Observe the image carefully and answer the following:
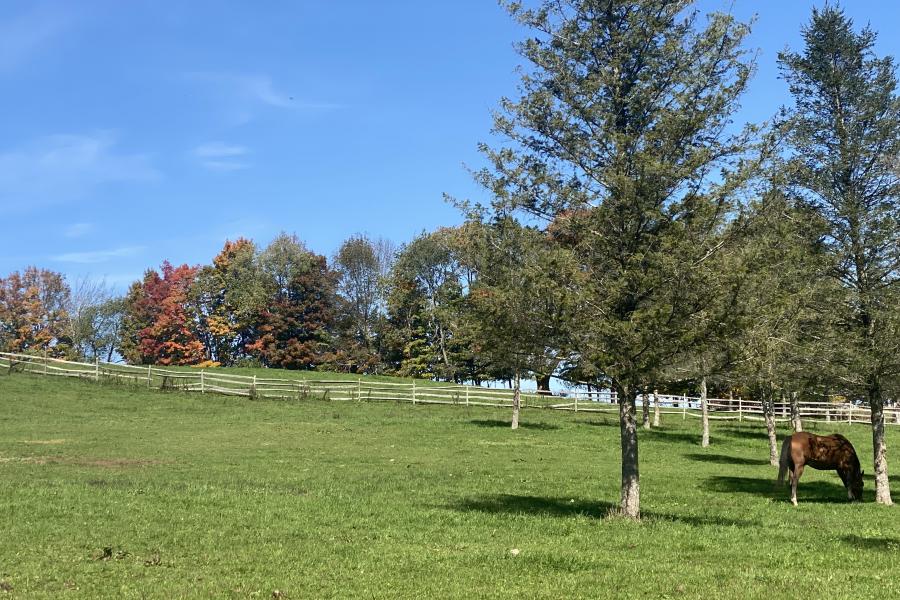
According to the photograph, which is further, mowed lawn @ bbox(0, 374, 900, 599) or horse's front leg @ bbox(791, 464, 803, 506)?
horse's front leg @ bbox(791, 464, 803, 506)

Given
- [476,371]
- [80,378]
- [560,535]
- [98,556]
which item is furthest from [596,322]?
[476,371]

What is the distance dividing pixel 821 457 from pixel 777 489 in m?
1.36

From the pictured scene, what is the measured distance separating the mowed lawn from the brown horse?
892mm

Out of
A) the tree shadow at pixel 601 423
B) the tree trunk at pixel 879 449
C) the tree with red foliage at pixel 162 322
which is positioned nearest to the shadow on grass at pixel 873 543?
the tree trunk at pixel 879 449

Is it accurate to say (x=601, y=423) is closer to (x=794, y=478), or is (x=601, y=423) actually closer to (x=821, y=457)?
(x=821, y=457)

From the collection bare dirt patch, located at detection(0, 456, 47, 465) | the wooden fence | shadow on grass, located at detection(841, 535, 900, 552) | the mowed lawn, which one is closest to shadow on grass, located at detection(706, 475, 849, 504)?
the mowed lawn

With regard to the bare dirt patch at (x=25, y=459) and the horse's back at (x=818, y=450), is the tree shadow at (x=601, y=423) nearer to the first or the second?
the horse's back at (x=818, y=450)

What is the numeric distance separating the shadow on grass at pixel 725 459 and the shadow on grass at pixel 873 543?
16.5 m

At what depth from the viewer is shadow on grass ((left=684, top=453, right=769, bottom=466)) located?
29.4 meters

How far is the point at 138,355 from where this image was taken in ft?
286

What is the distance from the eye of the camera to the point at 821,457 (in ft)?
64.6

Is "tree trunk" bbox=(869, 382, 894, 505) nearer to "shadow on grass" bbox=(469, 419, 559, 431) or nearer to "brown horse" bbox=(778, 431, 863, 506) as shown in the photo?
"brown horse" bbox=(778, 431, 863, 506)

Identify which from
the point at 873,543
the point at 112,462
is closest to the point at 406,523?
the point at 873,543

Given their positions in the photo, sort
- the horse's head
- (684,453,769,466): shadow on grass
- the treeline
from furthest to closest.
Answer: the treeline < (684,453,769,466): shadow on grass < the horse's head
